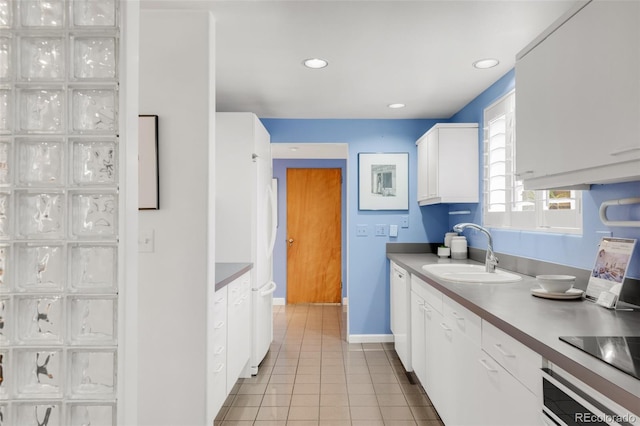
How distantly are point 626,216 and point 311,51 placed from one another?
1952mm

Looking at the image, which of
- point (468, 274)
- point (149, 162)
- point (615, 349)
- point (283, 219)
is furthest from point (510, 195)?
point (283, 219)

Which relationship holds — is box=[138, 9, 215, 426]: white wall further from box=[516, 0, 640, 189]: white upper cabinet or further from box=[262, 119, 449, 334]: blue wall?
box=[262, 119, 449, 334]: blue wall

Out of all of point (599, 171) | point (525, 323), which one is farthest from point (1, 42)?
point (599, 171)

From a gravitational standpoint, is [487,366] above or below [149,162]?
below

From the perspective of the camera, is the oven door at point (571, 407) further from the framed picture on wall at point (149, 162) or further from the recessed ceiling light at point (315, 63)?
the recessed ceiling light at point (315, 63)

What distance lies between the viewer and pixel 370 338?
4414 mm

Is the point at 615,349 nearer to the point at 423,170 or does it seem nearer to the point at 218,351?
the point at 218,351

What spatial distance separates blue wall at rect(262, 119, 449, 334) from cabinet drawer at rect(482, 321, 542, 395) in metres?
2.70

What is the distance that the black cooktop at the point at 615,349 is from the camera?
1.00 meters

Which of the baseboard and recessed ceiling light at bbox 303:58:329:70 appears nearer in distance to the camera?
recessed ceiling light at bbox 303:58:329:70

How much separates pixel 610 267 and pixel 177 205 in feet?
6.89

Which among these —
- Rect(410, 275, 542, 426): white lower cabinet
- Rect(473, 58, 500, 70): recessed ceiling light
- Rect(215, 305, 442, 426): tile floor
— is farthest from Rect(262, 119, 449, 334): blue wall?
Rect(473, 58, 500, 70): recessed ceiling light

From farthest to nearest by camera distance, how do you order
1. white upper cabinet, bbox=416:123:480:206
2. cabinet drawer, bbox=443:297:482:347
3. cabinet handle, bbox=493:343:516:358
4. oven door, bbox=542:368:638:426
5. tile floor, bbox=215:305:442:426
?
white upper cabinet, bbox=416:123:480:206 < tile floor, bbox=215:305:442:426 < cabinet drawer, bbox=443:297:482:347 < cabinet handle, bbox=493:343:516:358 < oven door, bbox=542:368:638:426

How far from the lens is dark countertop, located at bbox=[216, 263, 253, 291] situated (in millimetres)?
2490
